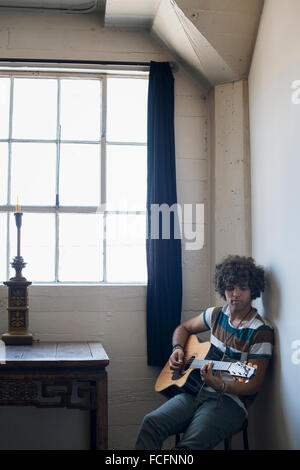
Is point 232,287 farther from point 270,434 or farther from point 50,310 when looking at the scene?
point 50,310

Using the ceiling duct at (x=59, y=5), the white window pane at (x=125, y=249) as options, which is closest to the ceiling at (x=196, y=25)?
the ceiling duct at (x=59, y=5)

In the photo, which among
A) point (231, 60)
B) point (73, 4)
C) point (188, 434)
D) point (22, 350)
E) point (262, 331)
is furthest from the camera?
point (73, 4)

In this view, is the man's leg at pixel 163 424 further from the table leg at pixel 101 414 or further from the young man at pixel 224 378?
the table leg at pixel 101 414

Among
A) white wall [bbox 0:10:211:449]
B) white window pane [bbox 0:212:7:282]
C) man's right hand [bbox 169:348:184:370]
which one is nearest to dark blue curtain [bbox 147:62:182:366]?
white wall [bbox 0:10:211:449]

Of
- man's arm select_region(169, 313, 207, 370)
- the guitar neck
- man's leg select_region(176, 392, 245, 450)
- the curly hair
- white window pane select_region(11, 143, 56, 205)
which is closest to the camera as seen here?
man's leg select_region(176, 392, 245, 450)

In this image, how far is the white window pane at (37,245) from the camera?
3920 mm

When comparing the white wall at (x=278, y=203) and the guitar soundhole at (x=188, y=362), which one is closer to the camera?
the white wall at (x=278, y=203)

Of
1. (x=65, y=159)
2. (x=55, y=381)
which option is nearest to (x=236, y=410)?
(x=55, y=381)

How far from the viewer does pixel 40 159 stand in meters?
4.01

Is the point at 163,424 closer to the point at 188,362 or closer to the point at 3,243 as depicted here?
the point at 188,362

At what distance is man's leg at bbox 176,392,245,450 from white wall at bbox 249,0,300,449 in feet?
0.95

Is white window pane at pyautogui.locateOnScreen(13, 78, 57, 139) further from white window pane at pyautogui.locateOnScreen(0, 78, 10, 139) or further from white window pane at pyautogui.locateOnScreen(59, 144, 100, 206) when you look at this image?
white window pane at pyautogui.locateOnScreen(59, 144, 100, 206)

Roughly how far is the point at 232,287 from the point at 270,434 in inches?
35.4

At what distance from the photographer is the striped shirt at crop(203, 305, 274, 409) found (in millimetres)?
3025
